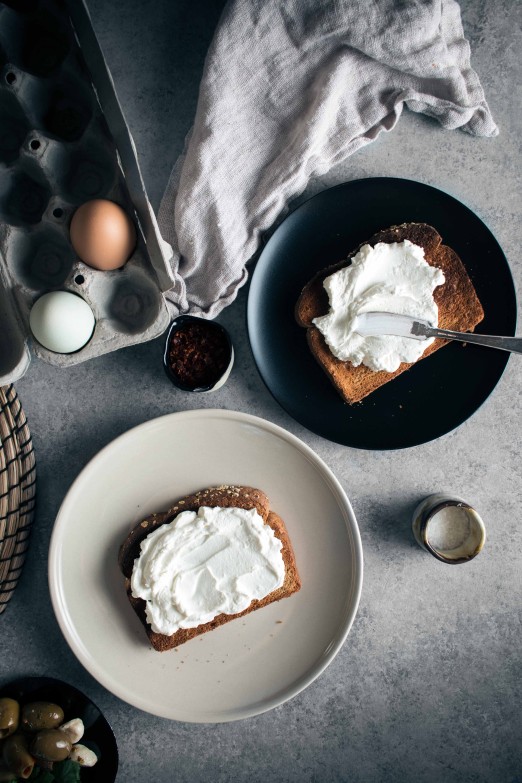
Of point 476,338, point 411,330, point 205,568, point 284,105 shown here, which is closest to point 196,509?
point 205,568

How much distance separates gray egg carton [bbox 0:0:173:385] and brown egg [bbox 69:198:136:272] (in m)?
0.03

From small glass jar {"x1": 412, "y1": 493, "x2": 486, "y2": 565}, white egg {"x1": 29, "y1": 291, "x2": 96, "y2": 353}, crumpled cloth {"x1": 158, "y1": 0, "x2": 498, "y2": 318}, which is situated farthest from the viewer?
small glass jar {"x1": 412, "y1": 493, "x2": 486, "y2": 565}

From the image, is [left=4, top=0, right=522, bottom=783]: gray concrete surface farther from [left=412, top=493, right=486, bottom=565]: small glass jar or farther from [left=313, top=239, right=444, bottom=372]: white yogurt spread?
[left=313, top=239, right=444, bottom=372]: white yogurt spread

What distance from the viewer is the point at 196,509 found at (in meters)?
1.43

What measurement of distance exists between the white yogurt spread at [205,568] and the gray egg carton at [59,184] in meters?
0.44

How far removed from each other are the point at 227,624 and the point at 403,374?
2.38ft

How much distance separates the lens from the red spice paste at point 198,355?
1.40 m

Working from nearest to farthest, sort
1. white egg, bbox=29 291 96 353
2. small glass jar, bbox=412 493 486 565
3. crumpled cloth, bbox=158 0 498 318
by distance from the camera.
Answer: white egg, bbox=29 291 96 353
crumpled cloth, bbox=158 0 498 318
small glass jar, bbox=412 493 486 565

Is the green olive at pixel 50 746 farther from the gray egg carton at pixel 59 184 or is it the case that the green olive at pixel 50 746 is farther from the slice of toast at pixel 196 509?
the gray egg carton at pixel 59 184

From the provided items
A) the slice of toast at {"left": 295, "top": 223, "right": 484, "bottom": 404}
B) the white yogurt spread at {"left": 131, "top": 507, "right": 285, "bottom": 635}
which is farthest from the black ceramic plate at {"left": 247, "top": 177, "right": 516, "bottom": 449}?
the white yogurt spread at {"left": 131, "top": 507, "right": 285, "bottom": 635}

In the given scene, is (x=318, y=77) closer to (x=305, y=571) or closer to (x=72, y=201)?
(x=72, y=201)

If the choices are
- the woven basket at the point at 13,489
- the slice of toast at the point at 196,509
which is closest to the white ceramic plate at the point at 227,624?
the slice of toast at the point at 196,509

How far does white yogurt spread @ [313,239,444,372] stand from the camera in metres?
1.37

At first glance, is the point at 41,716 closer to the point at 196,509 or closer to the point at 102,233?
the point at 196,509
